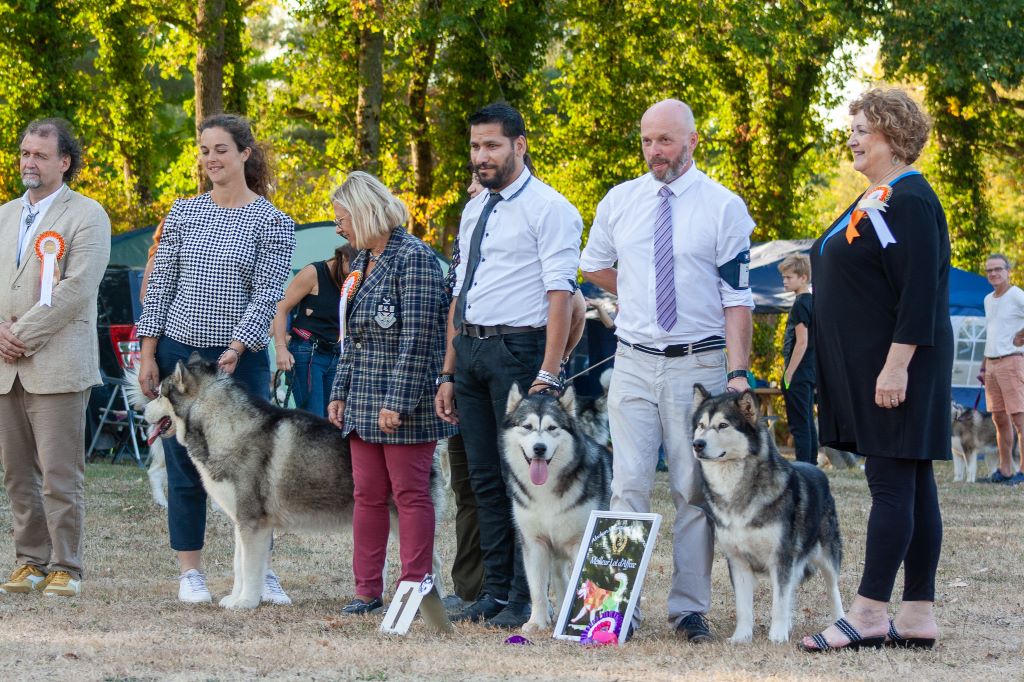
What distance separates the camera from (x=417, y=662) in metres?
3.98

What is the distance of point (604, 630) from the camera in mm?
4281

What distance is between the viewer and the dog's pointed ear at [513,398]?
4.43 m

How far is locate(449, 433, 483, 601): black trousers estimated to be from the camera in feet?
16.6

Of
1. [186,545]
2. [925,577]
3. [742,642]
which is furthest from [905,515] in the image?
[186,545]

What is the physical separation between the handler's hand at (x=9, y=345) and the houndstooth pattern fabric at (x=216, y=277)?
50 centimetres

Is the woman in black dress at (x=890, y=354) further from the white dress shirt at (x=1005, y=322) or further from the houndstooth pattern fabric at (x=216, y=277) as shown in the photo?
the white dress shirt at (x=1005, y=322)

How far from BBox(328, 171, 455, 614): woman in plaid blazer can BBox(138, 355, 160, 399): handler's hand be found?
0.95 m

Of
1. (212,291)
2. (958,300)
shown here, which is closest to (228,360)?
(212,291)

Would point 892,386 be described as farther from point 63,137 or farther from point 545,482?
point 63,137

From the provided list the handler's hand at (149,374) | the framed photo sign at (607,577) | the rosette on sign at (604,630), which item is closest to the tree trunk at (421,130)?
Result: the handler's hand at (149,374)

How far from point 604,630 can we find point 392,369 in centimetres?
129

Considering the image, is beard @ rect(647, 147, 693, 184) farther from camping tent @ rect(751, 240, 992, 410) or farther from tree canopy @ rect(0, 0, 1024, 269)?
tree canopy @ rect(0, 0, 1024, 269)

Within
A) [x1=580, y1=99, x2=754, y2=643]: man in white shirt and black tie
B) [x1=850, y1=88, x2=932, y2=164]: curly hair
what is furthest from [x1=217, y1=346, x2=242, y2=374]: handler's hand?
[x1=850, y1=88, x2=932, y2=164]: curly hair

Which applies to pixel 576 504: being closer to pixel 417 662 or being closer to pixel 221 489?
pixel 417 662
